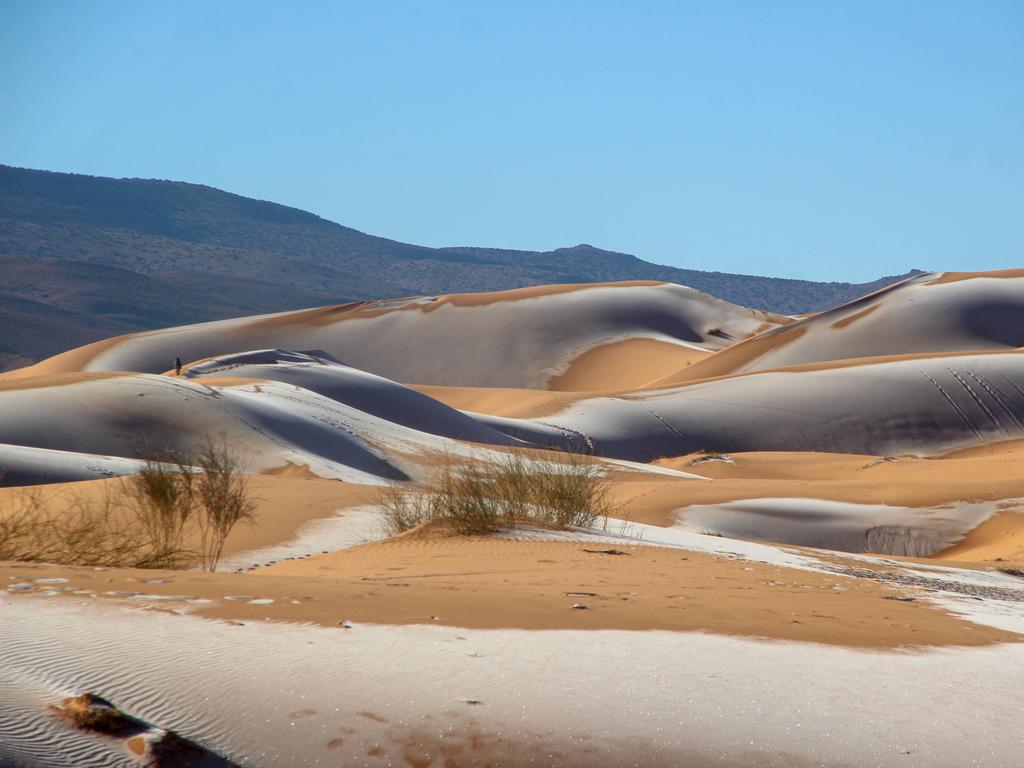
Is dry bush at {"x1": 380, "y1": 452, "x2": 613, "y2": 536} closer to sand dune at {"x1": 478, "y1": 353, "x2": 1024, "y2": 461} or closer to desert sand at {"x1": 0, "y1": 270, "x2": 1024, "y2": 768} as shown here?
desert sand at {"x1": 0, "y1": 270, "x2": 1024, "y2": 768}

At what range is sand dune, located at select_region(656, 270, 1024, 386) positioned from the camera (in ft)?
191

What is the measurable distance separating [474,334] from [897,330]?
27.1 m

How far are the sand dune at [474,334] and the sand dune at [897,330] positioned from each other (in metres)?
8.63

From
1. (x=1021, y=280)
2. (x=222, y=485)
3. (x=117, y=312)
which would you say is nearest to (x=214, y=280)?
(x=117, y=312)

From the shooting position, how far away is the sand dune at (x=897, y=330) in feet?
191

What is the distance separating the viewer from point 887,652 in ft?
19.1

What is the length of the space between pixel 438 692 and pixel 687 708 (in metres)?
0.98

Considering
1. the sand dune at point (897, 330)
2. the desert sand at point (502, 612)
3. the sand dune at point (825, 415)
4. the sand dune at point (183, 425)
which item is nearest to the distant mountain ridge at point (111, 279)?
the sand dune at point (897, 330)

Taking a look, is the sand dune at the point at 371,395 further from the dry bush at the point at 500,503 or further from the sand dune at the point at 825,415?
the dry bush at the point at 500,503

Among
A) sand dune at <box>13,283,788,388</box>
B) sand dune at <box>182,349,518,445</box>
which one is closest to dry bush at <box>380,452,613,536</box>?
sand dune at <box>182,349,518,445</box>

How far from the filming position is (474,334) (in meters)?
74.7

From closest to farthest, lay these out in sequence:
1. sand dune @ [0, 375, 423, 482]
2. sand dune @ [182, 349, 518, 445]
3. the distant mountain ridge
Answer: sand dune @ [0, 375, 423, 482] < sand dune @ [182, 349, 518, 445] < the distant mountain ridge

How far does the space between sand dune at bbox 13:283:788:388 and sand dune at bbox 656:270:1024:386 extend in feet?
28.3

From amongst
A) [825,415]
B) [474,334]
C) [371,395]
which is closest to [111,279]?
[474,334]
